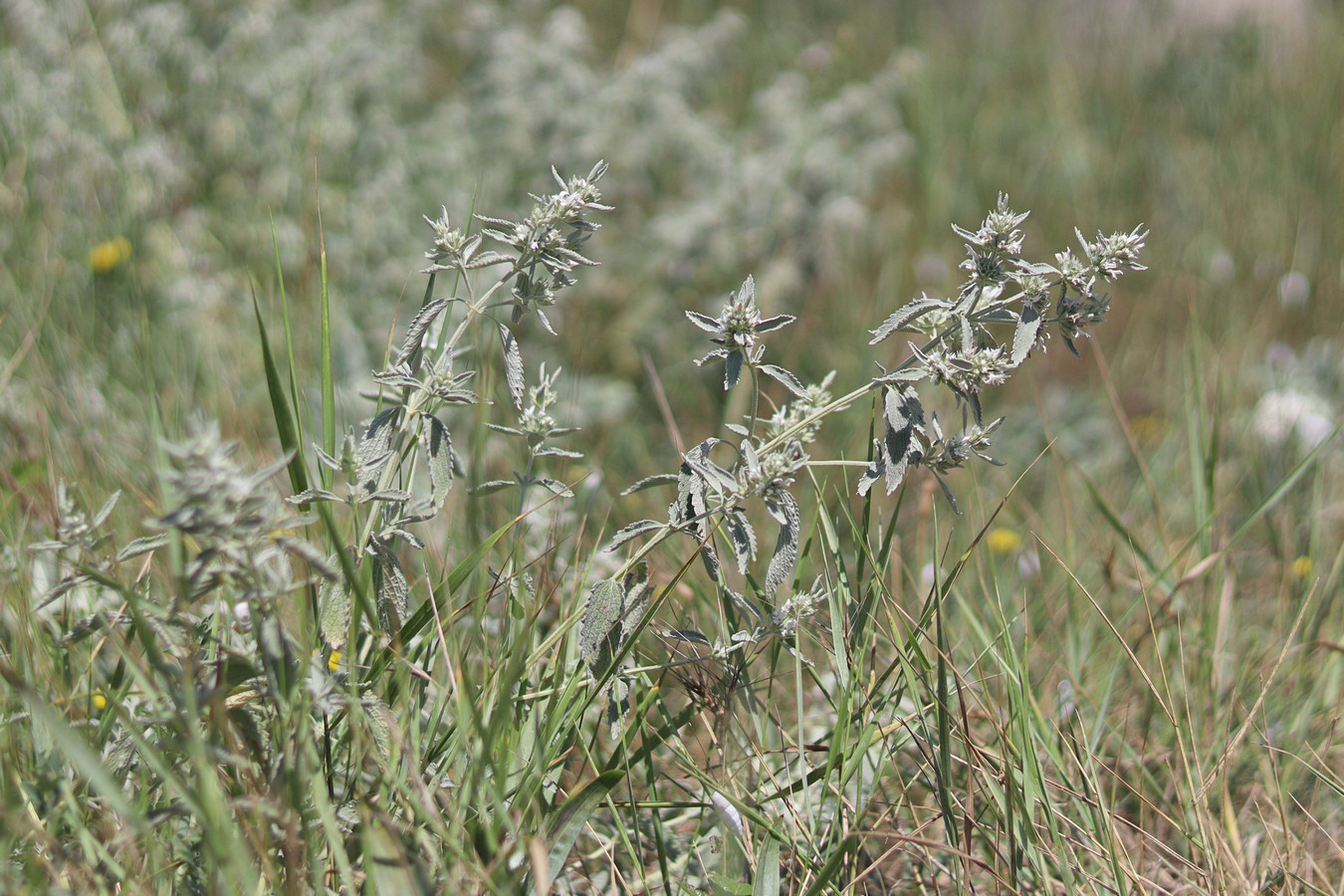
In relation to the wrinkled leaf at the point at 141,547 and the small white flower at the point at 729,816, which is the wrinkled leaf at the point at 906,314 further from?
the wrinkled leaf at the point at 141,547

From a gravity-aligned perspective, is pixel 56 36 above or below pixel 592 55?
above

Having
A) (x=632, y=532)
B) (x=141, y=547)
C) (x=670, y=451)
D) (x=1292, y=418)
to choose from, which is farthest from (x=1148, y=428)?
(x=141, y=547)

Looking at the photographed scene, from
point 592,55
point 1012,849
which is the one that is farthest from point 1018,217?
point 592,55

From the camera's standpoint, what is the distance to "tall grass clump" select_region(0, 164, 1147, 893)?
1062mm

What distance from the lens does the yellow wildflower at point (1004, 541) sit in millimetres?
2502

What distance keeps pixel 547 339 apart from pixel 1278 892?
265cm

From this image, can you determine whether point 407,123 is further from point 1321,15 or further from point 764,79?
point 1321,15

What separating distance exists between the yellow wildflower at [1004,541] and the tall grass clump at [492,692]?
958 millimetres

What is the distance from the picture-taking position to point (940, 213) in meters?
4.20

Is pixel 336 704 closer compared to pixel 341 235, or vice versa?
pixel 336 704

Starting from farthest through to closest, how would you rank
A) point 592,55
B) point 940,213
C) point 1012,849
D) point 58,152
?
1. point 592,55
2. point 940,213
3. point 58,152
4. point 1012,849

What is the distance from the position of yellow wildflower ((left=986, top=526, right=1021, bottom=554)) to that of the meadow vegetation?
0.28 ft

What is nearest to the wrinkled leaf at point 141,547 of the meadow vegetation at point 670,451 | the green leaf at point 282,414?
the meadow vegetation at point 670,451

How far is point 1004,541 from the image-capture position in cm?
252
